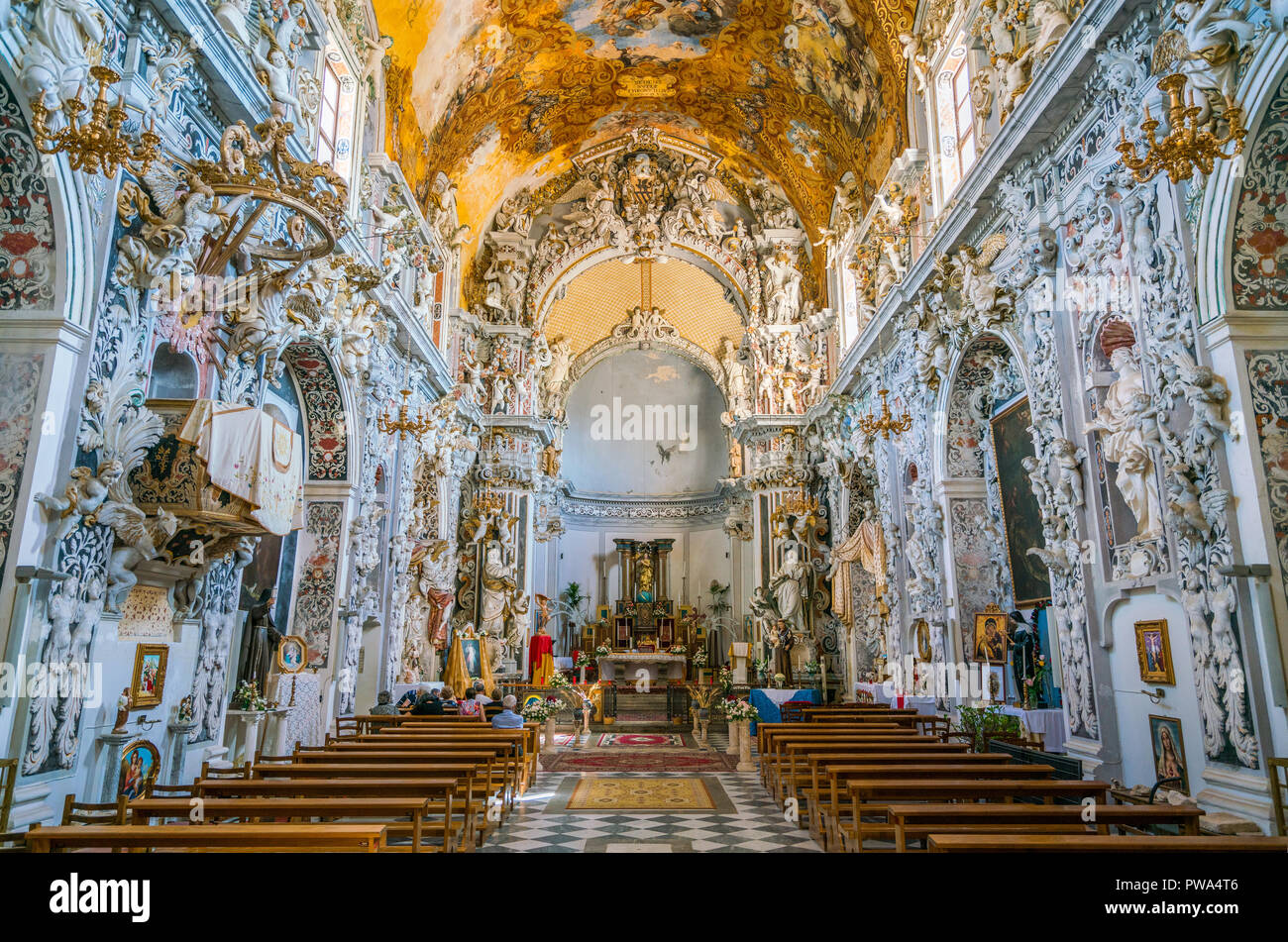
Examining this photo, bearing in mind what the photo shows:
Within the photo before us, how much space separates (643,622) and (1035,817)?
70.9 ft

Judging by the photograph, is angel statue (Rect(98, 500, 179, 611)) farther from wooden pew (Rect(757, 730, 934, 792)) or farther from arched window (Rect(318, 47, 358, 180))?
arched window (Rect(318, 47, 358, 180))

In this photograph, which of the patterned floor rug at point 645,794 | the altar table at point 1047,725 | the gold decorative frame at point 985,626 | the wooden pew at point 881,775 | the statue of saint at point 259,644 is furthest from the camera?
the gold decorative frame at point 985,626

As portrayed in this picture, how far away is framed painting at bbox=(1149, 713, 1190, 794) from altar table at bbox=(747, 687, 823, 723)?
6895 mm

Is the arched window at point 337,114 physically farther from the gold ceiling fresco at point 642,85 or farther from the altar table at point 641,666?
the altar table at point 641,666

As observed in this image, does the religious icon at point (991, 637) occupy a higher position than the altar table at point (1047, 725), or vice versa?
the religious icon at point (991, 637)

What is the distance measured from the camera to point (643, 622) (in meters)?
26.3

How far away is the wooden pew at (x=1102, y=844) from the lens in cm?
387

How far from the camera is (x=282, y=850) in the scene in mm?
4117

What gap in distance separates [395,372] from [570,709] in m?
10.2

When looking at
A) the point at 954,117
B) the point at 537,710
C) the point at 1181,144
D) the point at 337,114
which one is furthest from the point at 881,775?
the point at 337,114

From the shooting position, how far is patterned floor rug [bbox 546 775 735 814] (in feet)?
29.8

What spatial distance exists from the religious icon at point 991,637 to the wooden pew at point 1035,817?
Result: 6736 millimetres

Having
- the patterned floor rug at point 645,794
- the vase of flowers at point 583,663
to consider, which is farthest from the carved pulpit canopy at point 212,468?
the vase of flowers at point 583,663

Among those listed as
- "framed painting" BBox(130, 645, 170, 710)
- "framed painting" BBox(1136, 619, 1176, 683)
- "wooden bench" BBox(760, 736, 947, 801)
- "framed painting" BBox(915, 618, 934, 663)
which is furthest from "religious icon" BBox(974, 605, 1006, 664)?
"framed painting" BBox(130, 645, 170, 710)
